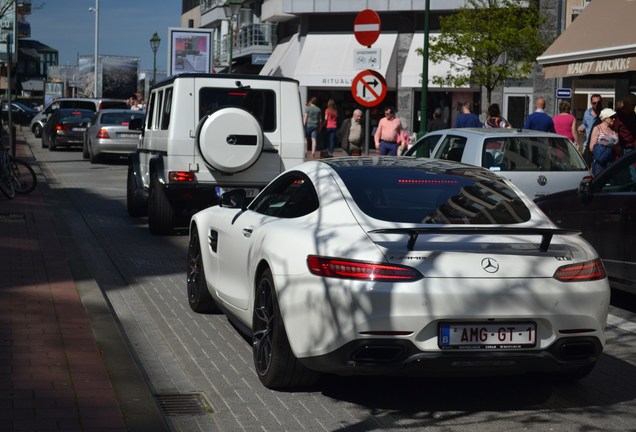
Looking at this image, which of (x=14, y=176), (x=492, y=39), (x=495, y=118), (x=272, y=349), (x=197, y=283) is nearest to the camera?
(x=272, y=349)

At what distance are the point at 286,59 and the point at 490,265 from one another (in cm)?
4596

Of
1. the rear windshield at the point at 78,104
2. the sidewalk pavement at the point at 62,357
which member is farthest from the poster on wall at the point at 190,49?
the sidewalk pavement at the point at 62,357

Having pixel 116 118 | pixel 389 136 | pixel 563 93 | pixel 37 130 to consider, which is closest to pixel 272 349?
pixel 389 136

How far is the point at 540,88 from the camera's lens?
4044 cm

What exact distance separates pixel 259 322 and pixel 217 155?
7.12 m

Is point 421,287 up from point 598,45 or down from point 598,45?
down

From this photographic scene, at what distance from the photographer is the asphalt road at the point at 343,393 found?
6035mm

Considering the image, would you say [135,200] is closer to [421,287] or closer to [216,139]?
[216,139]

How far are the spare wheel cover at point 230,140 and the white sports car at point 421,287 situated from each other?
6.75 metres

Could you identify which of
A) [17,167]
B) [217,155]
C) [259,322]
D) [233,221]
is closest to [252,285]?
[259,322]

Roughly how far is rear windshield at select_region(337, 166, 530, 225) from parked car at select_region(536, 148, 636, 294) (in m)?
3.07

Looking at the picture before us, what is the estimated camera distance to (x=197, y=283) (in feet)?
30.0

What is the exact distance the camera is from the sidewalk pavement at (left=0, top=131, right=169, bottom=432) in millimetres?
5691

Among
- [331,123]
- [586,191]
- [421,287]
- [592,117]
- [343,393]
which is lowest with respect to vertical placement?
[343,393]
